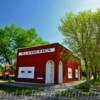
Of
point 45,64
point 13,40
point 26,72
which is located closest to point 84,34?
point 45,64

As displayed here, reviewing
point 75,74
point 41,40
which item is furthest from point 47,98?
point 41,40

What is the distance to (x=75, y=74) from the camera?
107 feet

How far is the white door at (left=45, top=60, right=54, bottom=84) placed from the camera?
2594 cm

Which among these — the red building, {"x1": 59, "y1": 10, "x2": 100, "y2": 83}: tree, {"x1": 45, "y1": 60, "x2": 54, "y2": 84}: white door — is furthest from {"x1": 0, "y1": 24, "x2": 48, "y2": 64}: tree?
{"x1": 59, "y1": 10, "x2": 100, "y2": 83}: tree

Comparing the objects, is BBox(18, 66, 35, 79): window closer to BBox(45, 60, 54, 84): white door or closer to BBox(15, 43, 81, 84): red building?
BBox(15, 43, 81, 84): red building

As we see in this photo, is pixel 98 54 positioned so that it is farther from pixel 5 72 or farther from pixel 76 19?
pixel 5 72

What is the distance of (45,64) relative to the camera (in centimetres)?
2652

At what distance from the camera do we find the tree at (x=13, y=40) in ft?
167

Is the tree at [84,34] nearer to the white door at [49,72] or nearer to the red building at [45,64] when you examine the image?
the red building at [45,64]

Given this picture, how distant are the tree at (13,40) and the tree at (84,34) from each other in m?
29.5

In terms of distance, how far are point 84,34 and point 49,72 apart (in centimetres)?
765

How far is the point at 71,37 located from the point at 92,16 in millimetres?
3196

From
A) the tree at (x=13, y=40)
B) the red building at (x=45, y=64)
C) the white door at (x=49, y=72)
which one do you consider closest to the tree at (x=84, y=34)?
the red building at (x=45, y=64)

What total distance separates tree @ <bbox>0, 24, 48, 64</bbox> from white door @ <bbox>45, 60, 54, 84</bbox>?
2511 cm
